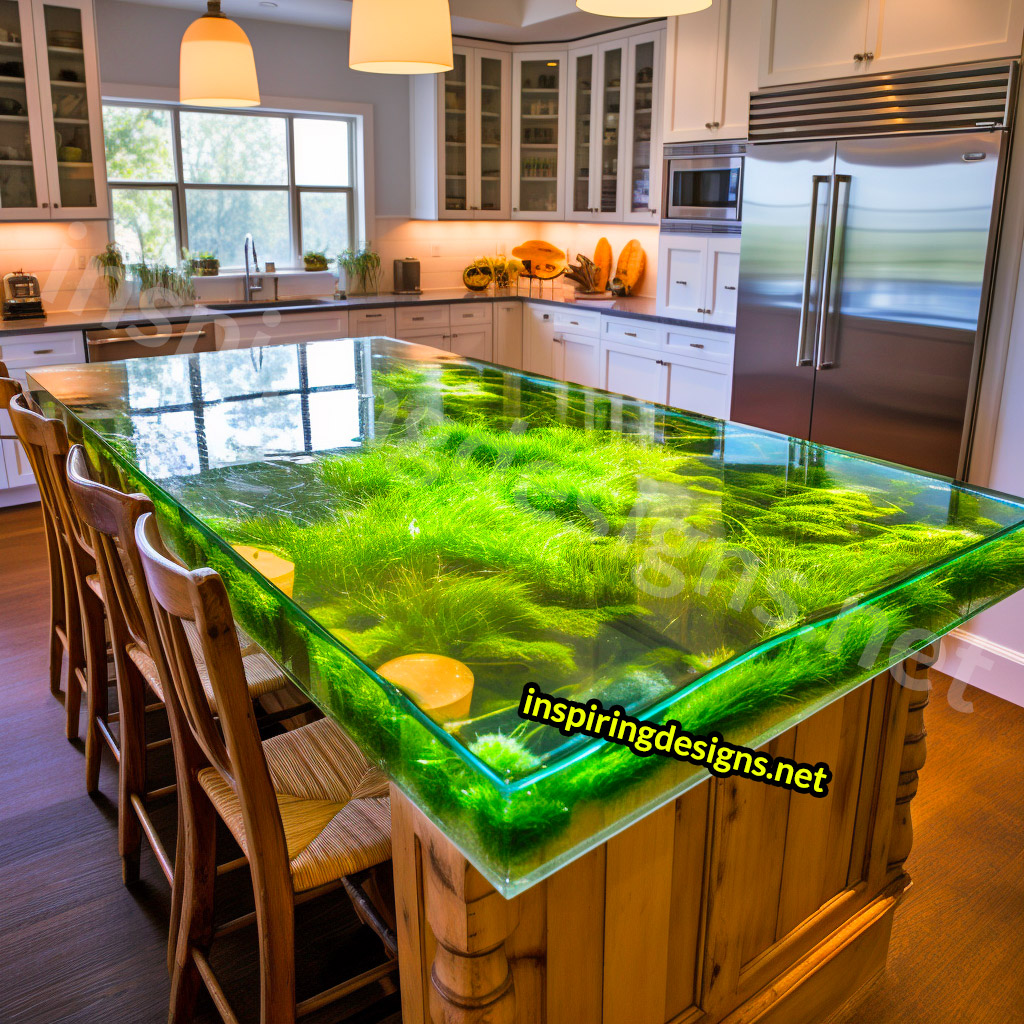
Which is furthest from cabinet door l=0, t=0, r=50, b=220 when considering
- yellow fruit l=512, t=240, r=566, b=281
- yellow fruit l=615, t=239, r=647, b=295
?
yellow fruit l=615, t=239, r=647, b=295

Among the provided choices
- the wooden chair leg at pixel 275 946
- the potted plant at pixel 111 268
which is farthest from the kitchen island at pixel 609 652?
the potted plant at pixel 111 268

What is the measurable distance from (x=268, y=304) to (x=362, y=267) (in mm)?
820

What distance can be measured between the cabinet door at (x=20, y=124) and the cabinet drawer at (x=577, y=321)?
120 inches

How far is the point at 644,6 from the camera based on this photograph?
201 cm

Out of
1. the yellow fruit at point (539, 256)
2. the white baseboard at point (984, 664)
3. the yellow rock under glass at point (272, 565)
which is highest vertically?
the yellow fruit at point (539, 256)

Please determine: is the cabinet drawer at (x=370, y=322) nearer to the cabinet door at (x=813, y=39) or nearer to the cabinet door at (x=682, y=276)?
the cabinet door at (x=682, y=276)

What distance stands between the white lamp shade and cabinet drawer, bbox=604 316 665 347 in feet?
10.2

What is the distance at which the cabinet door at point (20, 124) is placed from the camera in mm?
4574

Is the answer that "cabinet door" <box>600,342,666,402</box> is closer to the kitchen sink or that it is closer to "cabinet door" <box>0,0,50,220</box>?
the kitchen sink

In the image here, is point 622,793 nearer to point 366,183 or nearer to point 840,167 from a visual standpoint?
point 840,167

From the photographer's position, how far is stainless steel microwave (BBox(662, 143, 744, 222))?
4.56 m

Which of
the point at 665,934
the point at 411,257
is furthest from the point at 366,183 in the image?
the point at 665,934

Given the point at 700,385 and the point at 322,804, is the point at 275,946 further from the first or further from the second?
the point at 700,385

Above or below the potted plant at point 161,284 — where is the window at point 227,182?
above
